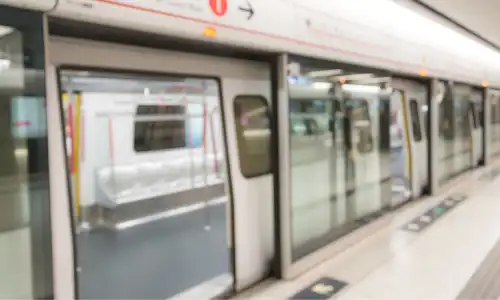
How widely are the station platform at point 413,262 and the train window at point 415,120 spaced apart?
1321 millimetres

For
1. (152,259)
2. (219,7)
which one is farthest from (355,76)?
(152,259)

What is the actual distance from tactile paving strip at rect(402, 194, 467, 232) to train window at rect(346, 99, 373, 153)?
3.41 ft

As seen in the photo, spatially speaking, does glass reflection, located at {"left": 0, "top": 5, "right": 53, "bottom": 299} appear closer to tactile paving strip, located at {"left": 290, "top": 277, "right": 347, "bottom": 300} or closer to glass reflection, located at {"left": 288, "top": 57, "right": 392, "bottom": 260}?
tactile paving strip, located at {"left": 290, "top": 277, "right": 347, "bottom": 300}

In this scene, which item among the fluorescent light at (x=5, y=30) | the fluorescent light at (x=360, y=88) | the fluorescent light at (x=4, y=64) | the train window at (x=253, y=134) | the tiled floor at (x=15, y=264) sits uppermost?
the fluorescent light at (x=360, y=88)

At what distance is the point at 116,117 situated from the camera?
8.16 meters

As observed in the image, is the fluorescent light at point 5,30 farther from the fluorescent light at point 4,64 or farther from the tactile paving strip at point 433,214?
the tactile paving strip at point 433,214

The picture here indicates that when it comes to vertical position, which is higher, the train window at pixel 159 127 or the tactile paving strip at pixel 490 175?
the train window at pixel 159 127

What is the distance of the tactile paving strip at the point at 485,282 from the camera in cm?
345

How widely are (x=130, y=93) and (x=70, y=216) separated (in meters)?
5.86

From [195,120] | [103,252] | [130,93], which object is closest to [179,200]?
[195,120]

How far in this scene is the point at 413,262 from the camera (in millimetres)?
4281

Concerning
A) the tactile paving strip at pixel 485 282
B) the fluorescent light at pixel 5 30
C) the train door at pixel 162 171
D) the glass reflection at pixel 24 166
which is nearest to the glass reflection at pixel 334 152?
the train door at pixel 162 171

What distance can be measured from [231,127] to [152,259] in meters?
2.70

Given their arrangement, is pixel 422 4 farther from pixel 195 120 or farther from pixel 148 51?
pixel 195 120
